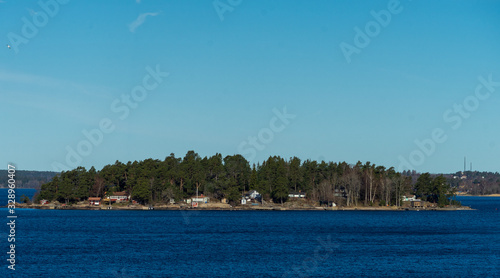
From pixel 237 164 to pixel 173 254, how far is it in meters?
106

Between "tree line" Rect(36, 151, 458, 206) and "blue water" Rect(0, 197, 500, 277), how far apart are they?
187 ft

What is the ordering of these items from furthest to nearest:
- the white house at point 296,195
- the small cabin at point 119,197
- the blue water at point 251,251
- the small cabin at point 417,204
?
the small cabin at point 417,204 → the white house at point 296,195 → the small cabin at point 119,197 → the blue water at point 251,251

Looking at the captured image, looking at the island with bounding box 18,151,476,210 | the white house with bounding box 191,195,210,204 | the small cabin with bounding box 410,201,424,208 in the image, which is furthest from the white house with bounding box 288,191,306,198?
the small cabin with bounding box 410,201,424,208

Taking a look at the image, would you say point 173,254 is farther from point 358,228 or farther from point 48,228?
point 358,228

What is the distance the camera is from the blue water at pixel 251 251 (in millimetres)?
51219

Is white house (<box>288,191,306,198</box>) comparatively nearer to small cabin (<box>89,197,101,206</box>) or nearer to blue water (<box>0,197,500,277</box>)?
small cabin (<box>89,197,101,206</box>)

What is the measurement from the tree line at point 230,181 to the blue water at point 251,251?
56.9m

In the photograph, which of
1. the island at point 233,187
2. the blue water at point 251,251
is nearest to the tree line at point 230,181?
the island at point 233,187

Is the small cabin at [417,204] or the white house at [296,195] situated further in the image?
the small cabin at [417,204]

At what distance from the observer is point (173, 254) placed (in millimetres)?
61594

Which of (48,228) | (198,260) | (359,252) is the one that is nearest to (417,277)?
(359,252)

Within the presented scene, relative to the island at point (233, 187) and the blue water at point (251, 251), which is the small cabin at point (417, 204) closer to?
the island at point (233, 187)

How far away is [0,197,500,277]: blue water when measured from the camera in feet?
168

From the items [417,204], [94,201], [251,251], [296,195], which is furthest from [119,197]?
[251,251]
